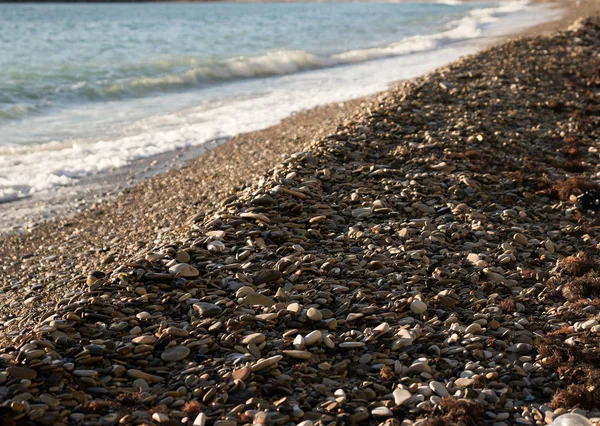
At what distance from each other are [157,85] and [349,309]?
1625 centimetres

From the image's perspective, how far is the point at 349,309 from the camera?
18.2ft

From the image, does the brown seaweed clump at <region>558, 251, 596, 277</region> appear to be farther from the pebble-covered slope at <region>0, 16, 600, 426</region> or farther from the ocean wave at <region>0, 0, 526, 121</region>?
the ocean wave at <region>0, 0, 526, 121</region>

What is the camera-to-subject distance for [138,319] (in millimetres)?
5297

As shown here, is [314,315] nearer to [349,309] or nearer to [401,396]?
[349,309]

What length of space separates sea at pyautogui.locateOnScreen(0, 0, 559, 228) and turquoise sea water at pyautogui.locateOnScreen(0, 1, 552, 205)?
37mm

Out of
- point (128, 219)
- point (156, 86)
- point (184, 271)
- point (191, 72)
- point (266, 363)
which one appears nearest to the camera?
point (266, 363)

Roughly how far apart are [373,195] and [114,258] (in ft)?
9.73

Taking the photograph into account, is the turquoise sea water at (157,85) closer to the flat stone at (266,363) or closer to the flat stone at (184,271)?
the flat stone at (184,271)

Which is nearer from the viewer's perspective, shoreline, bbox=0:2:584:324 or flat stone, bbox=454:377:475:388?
flat stone, bbox=454:377:475:388

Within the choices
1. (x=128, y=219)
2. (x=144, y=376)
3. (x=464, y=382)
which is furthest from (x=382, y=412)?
(x=128, y=219)

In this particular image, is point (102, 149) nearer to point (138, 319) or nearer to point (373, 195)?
point (373, 195)

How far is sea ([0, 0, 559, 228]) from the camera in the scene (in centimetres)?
1241

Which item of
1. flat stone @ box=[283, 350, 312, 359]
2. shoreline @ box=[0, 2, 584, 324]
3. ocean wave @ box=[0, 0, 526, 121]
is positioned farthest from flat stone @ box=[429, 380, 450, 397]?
ocean wave @ box=[0, 0, 526, 121]

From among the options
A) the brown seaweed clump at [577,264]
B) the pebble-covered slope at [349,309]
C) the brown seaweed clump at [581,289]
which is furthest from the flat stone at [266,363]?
the brown seaweed clump at [577,264]
